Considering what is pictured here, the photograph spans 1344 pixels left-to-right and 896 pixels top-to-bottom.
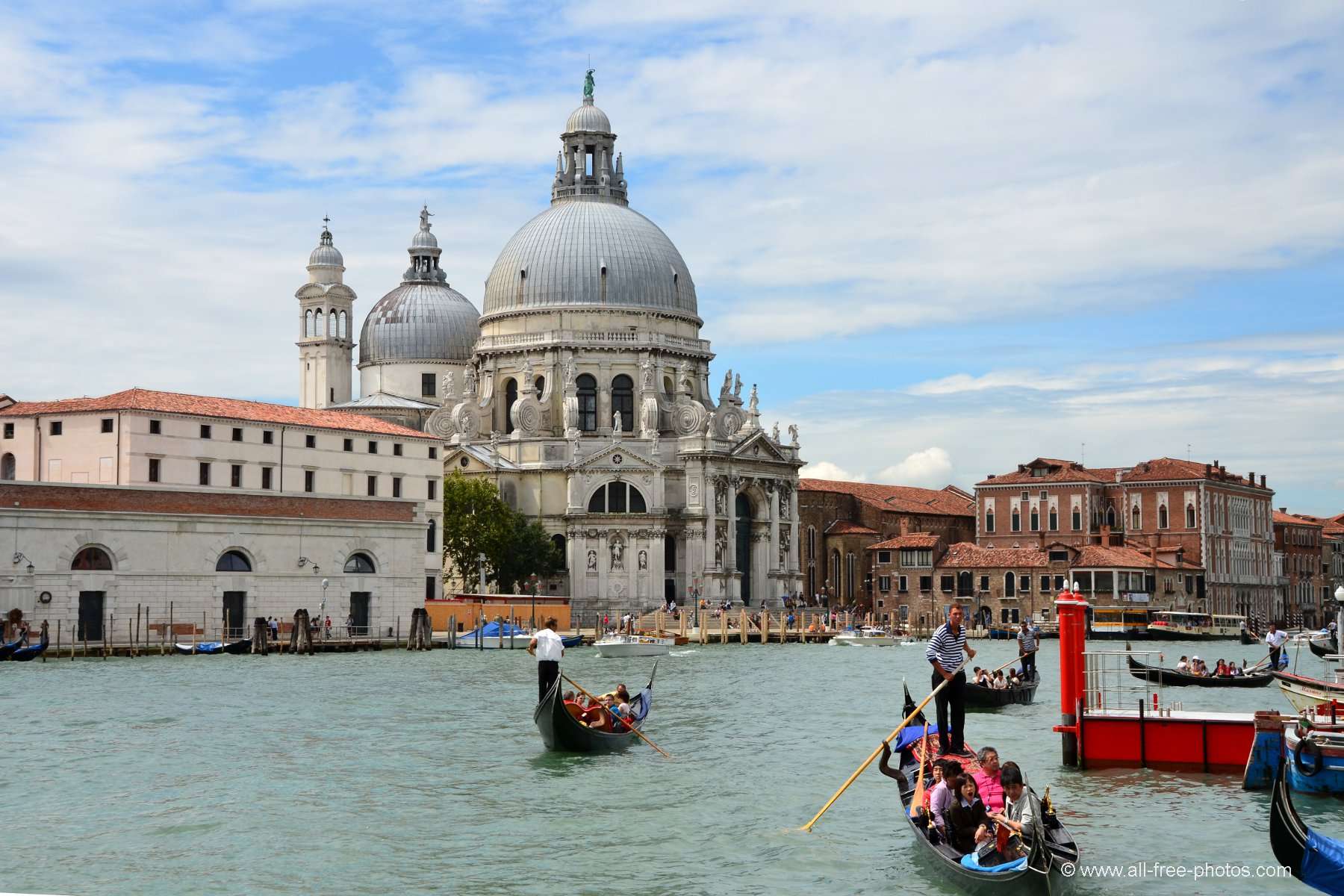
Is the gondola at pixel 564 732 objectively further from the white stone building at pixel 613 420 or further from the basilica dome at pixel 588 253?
the basilica dome at pixel 588 253

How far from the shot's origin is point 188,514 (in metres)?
42.8

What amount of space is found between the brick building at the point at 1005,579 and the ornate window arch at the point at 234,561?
105ft

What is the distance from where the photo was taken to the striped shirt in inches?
699

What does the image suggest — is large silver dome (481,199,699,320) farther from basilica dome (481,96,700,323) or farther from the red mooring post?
the red mooring post

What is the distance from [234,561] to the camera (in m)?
44.0

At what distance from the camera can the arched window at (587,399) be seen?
71688 millimetres

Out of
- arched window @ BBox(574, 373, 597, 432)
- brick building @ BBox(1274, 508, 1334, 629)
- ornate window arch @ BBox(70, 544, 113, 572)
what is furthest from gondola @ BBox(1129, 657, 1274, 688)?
brick building @ BBox(1274, 508, 1334, 629)

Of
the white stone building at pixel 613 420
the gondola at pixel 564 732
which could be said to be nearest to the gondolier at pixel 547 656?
the gondola at pixel 564 732

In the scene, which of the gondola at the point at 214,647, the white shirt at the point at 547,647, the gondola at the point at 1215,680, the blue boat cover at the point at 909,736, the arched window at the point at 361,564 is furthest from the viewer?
the arched window at the point at 361,564

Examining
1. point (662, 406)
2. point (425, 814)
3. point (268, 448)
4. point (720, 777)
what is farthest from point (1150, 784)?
point (662, 406)

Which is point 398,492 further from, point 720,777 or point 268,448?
point 720,777

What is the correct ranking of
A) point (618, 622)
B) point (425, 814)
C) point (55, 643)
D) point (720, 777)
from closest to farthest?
point (425, 814), point (720, 777), point (55, 643), point (618, 622)

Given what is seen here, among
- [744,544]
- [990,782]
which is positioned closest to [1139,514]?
[744,544]

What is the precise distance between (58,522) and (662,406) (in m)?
33.9
